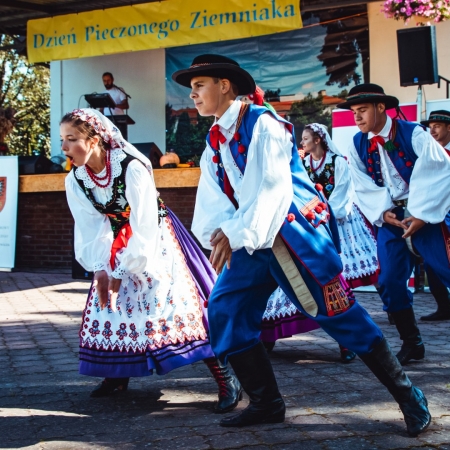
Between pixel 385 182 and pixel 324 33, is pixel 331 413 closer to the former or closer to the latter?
pixel 385 182

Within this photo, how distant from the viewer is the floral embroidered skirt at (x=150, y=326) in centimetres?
380

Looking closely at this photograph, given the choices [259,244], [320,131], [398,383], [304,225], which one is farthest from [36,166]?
[398,383]

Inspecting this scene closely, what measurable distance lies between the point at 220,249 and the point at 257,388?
712mm

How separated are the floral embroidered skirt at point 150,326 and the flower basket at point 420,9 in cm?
722

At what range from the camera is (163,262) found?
13.1 ft

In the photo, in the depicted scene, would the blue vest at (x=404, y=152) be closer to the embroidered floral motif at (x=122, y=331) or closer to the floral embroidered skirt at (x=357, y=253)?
the floral embroidered skirt at (x=357, y=253)

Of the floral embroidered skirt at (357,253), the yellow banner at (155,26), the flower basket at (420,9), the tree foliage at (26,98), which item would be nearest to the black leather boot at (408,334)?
the floral embroidered skirt at (357,253)

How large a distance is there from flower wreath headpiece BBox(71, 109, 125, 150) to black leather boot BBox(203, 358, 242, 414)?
1270 mm

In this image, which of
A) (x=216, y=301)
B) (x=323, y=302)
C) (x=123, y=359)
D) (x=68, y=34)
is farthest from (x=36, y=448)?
(x=68, y=34)

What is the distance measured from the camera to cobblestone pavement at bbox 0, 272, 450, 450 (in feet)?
10.6

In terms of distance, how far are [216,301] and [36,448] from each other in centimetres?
102

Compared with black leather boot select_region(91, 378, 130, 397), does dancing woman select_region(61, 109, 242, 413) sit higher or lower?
higher

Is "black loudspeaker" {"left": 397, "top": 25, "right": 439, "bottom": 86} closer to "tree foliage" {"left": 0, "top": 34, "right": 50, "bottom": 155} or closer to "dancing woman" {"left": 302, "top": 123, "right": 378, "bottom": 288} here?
"dancing woman" {"left": 302, "top": 123, "right": 378, "bottom": 288}

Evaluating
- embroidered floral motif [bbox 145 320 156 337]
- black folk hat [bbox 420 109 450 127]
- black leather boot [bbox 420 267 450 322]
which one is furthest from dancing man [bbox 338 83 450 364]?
black folk hat [bbox 420 109 450 127]
